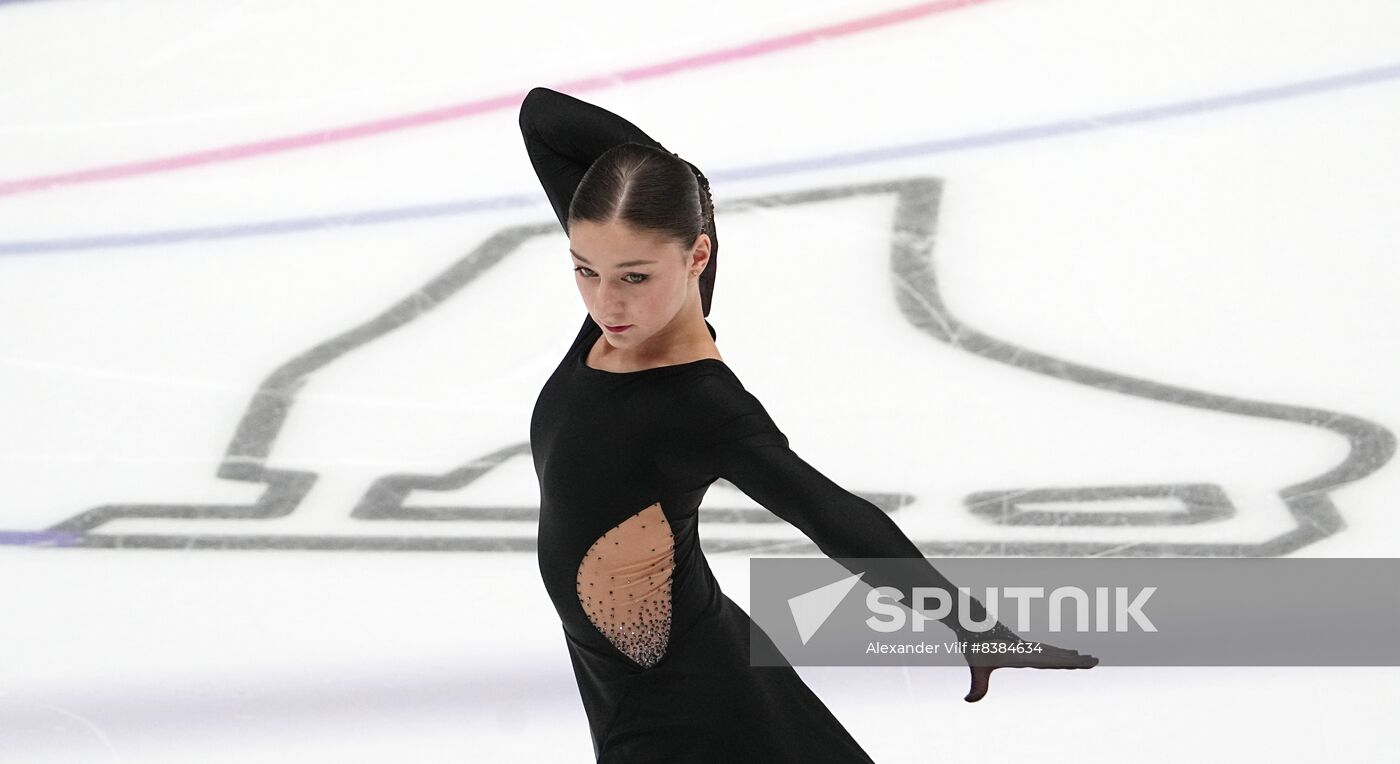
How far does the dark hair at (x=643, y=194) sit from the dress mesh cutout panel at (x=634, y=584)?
36 centimetres

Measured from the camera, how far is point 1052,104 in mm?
4984

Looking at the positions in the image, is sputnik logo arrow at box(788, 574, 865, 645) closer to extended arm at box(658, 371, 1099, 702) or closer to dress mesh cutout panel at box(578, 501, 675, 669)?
dress mesh cutout panel at box(578, 501, 675, 669)

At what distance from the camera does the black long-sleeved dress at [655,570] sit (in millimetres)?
1967

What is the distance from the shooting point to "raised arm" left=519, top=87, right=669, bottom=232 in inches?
93.7

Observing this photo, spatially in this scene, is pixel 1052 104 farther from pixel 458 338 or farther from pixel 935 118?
pixel 458 338

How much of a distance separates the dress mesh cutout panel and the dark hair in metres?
0.36

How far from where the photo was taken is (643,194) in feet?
6.28

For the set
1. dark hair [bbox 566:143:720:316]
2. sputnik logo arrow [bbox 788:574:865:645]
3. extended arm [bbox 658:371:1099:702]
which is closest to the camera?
extended arm [bbox 658:371:1099:702]

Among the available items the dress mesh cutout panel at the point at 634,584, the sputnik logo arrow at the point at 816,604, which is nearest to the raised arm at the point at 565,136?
the dress mesh cutout panel at the point at 634,584

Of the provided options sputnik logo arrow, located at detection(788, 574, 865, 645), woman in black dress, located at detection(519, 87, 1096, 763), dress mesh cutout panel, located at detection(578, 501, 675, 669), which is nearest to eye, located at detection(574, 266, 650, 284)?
woman in black dress, located at detection(519, 87, 1096, 763)

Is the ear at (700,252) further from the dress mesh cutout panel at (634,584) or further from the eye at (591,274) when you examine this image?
the dress mesh cutout panel at (634,584)

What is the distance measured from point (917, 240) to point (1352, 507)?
4.71 ft

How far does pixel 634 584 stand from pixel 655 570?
32 mm

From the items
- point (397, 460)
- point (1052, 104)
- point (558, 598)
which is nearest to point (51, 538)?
point (397, 460)
